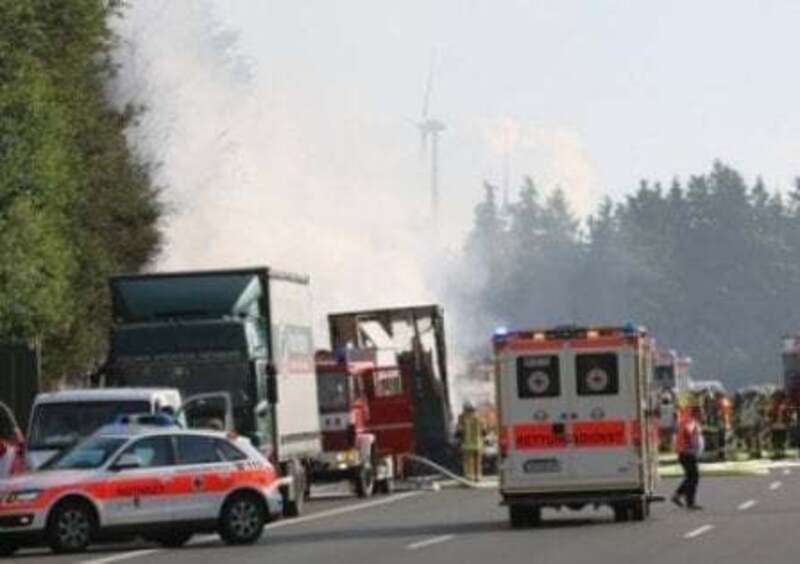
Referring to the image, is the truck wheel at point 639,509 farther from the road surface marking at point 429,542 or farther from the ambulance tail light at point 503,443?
the road surface marking at point 429,542

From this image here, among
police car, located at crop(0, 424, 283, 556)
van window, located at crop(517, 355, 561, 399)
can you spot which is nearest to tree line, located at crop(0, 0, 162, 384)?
van window, located at crop(517, 355, 561, 399)

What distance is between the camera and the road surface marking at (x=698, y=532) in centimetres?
3453

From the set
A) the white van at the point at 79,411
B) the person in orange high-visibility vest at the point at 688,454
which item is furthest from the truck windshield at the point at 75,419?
the person in orange high-visibility vest at the point at 688,454

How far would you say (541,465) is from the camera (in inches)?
1495

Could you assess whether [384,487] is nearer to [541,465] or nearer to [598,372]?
[541,465]

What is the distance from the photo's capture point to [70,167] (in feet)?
225

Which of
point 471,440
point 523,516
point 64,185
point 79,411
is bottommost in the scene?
point 523,516

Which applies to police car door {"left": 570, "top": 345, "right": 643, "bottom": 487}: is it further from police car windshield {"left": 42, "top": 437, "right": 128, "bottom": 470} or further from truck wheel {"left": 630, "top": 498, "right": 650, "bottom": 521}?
police car windshield {"left": 42, "top": 437, "right": 128, "bottom": 470}

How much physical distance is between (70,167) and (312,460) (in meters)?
20.3

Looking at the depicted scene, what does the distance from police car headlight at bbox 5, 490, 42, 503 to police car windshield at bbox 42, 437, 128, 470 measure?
772 mm

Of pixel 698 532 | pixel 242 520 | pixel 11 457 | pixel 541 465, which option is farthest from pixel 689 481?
pixel 11 457

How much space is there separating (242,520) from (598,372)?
559 cm

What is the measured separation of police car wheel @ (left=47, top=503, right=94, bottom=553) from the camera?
3409 cm

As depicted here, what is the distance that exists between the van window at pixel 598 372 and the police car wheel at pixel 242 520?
5.18 meters
